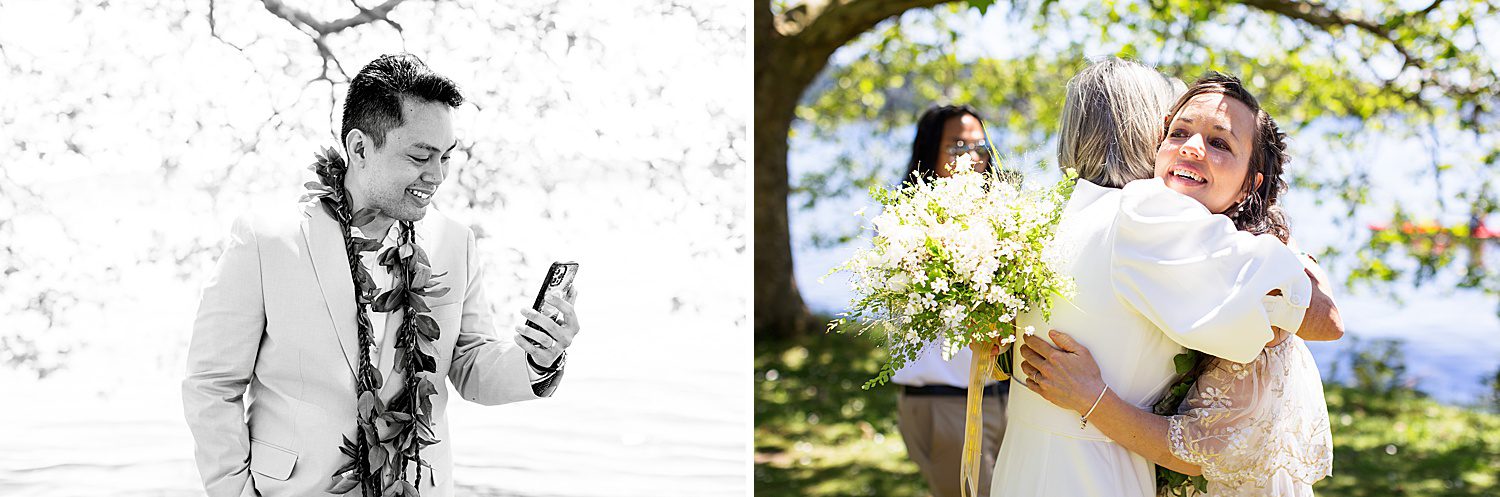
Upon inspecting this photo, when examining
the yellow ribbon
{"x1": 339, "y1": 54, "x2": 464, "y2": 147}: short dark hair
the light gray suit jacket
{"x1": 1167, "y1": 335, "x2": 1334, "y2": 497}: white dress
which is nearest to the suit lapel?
the light gray suit jacket

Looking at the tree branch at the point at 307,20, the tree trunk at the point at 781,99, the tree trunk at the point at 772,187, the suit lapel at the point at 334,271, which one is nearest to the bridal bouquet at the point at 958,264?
the suit lapel at the point at 334,271

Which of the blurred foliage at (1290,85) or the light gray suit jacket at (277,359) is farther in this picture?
the blurred foliage at (1290,85)

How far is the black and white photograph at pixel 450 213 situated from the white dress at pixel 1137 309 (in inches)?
42.8

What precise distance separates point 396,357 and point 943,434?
71.5 inches

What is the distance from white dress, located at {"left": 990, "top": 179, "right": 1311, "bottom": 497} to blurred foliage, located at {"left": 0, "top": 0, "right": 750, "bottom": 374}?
1.26m

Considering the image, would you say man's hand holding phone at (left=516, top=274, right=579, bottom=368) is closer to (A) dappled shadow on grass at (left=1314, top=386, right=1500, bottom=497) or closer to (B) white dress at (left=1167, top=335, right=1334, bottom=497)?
(B) white dress at (left=1167, top=335, right=1334, bottom=497)

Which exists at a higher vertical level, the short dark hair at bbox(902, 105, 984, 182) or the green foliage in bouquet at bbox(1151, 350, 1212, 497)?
the short dark hair at bbox(902, 105, 984, 182)

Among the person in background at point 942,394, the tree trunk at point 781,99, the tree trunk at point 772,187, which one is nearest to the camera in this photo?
the person in background at point 942,394

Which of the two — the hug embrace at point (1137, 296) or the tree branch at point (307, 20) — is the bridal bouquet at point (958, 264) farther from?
the tree branch at point (307, 20)

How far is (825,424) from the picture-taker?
6.68 metres

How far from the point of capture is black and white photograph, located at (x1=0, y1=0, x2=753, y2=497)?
3133 millimetres

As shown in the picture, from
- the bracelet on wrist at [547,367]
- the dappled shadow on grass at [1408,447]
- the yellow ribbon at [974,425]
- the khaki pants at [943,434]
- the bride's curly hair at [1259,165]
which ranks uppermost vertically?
the bride's curly hair at [1259,165]

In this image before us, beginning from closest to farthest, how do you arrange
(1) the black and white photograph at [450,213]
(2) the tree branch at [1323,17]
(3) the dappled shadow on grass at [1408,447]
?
(1) the black and white photograph at [450,213] < (2) the tree branch at [1323,17] < (3) the dappled shadow on grass at [1408,447]

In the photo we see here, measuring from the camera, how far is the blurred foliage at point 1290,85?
19.7 feet
